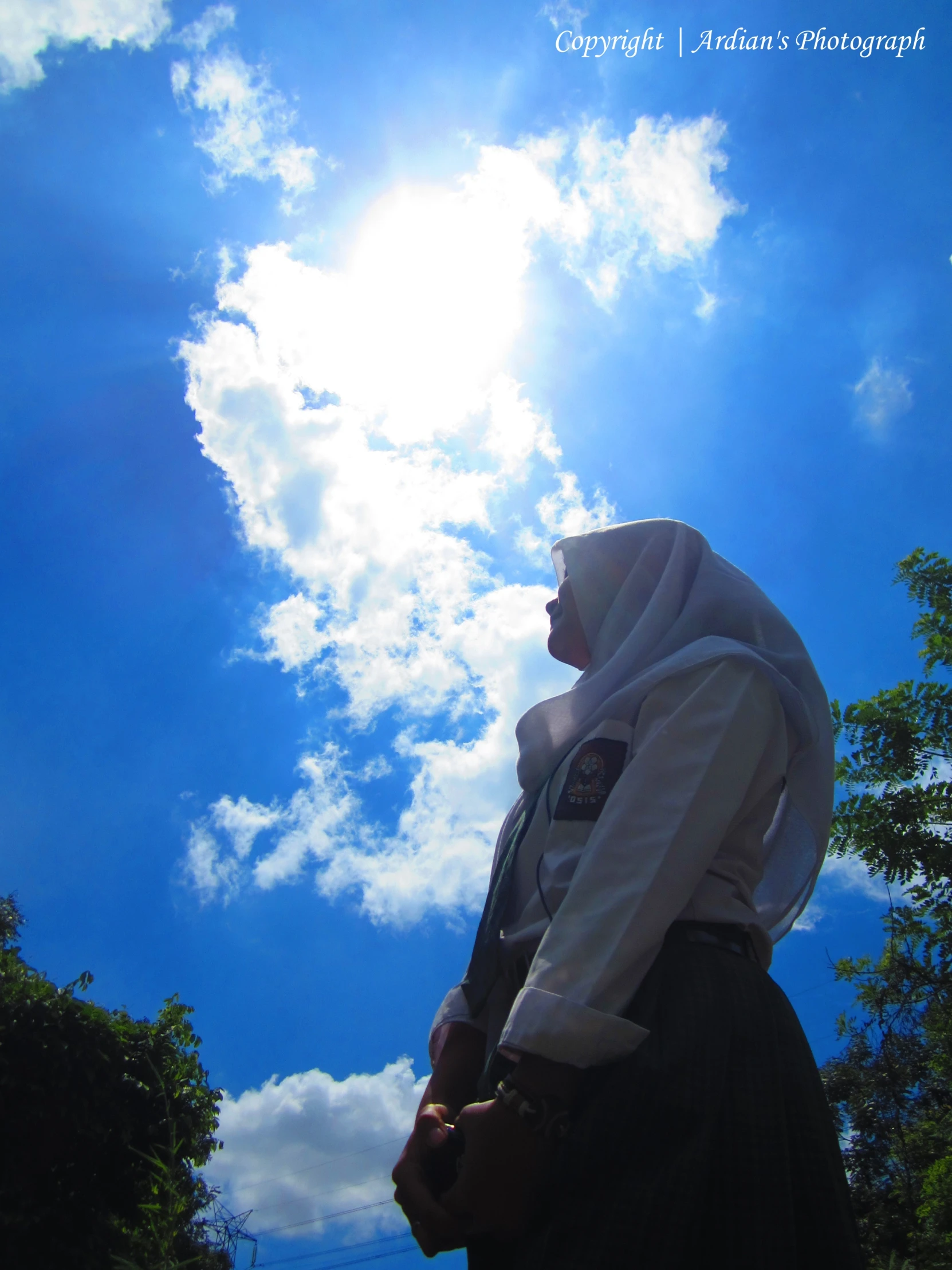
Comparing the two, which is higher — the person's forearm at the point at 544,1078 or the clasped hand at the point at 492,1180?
the person's forearm at the point at 544,1078

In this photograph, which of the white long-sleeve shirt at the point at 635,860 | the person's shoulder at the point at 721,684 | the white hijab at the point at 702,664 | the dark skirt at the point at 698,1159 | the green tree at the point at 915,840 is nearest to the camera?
the dark skirt at the point at 698,1159

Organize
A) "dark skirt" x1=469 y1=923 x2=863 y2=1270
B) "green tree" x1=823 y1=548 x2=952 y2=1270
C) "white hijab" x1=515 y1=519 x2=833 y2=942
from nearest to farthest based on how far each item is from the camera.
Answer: "dark skirt" x1=469 y1=923 x2=863 y2=1270, "white hijab" x1=515 y1=519 x2=833 y2=942, "green tree" x1=823 y1=548 x2=952 y2=1270

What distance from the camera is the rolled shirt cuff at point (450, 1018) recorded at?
4.90 ft

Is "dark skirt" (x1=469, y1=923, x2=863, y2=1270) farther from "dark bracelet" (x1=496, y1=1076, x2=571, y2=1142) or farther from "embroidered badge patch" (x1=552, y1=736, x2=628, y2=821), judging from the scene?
"embroidered badge patch" (x1=552, y1=736, x2=628, y2=821)

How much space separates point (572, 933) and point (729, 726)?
45 cm

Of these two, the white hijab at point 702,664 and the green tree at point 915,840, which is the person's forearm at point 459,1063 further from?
the green tree at point 915,840

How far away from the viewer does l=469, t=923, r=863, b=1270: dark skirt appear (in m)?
0.95

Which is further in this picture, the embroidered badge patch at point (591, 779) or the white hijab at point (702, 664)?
the white hijab at point (702, 664)

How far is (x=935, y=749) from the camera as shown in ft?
17.7

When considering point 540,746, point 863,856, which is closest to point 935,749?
point 863,856

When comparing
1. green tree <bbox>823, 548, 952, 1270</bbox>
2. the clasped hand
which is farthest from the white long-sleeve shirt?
green tree <bbox>823, 548, 952, 1270</bbox>

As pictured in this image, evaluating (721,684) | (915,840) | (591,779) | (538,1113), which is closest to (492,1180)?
(538,1113)

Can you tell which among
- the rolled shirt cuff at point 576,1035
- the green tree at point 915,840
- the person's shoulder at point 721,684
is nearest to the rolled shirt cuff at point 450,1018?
the rolled shirt cuff at point 576,1035

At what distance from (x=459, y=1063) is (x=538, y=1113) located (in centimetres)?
52
